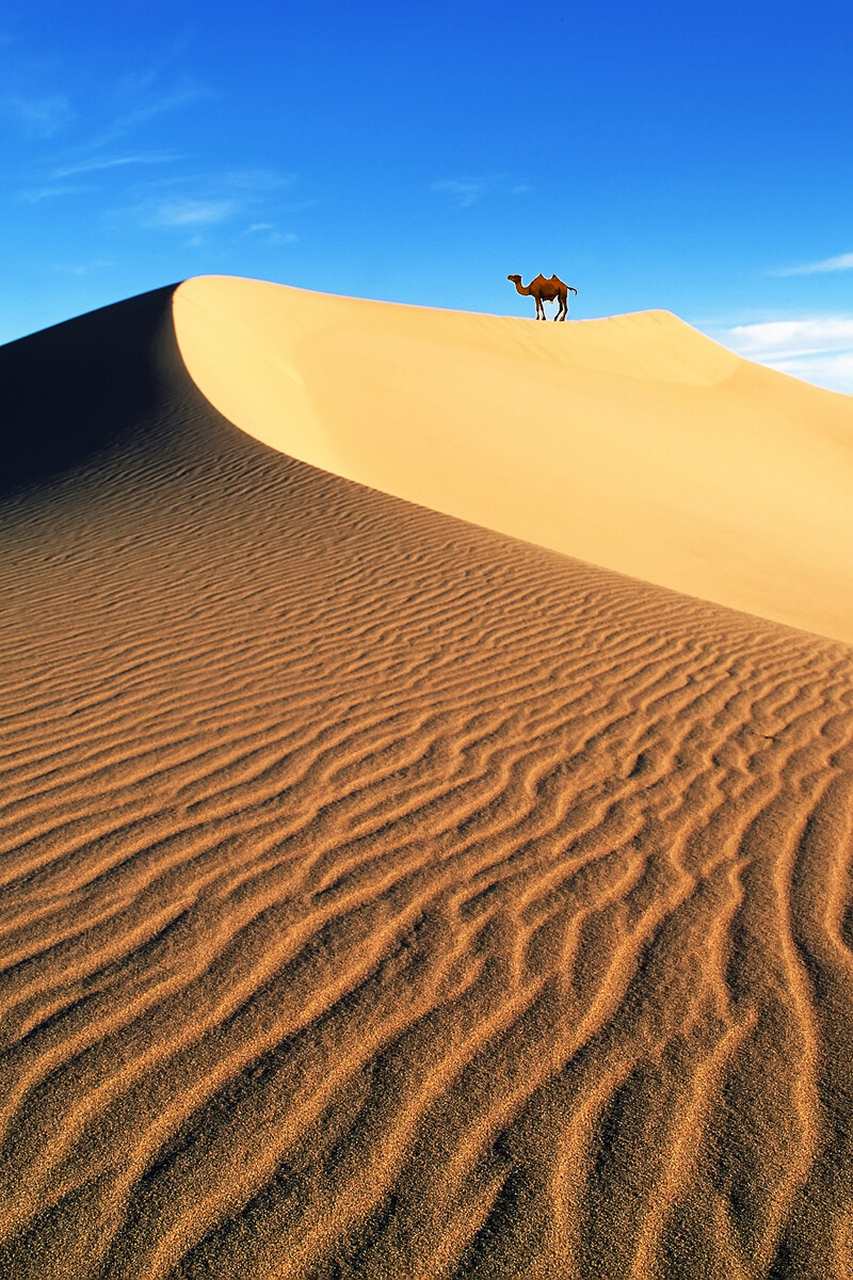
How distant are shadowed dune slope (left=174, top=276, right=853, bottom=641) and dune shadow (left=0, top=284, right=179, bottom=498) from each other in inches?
34.7

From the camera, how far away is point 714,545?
15680 mm

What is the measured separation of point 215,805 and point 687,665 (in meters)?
3.60

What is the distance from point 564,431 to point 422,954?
20.0 meters

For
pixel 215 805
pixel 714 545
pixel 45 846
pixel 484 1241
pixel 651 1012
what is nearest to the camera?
pixel 484 1241

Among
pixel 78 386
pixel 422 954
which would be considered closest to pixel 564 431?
pixel 78 386

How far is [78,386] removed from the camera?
17875mm

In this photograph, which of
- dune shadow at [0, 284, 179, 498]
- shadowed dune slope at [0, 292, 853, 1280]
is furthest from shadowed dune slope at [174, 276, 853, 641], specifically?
shadowed dune slope at [0, 292, 853, 1280]

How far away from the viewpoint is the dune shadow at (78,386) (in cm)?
1472

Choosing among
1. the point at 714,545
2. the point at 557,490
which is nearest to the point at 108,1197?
the point at 714,545

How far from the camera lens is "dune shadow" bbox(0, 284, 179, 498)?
14.7 m

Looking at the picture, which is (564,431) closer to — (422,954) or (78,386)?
(78,386)

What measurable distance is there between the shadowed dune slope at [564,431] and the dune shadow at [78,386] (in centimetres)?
88

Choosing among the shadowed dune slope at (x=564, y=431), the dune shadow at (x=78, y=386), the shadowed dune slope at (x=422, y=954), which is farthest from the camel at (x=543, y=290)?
the shadowed dune slope at (x=422, y=954)

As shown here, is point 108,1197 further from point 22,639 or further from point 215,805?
point 22,639
